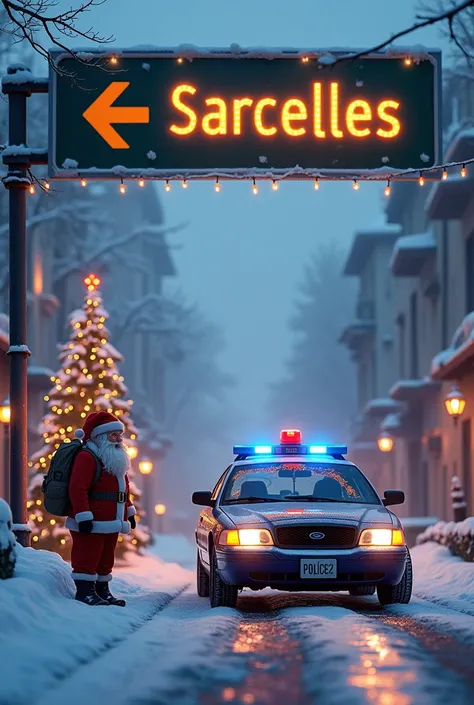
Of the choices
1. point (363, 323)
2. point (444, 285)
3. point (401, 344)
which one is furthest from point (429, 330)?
point (363, 323)

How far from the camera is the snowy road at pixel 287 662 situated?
686cm

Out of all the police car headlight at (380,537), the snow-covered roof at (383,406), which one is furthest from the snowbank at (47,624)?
the snow-covered roof at (383,406)

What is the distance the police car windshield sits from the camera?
45.9 ft

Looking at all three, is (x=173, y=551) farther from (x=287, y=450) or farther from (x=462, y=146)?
(x=287, y=450)

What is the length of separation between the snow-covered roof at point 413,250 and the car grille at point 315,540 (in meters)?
27.0

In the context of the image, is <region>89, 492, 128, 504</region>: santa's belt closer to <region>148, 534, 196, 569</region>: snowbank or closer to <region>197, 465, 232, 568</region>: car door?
<region>197, 465, 232, 568</region>: car door

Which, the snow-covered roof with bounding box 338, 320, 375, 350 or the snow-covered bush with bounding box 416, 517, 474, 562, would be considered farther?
the snow-covered roof with bounding box 338, 320, 375, 350

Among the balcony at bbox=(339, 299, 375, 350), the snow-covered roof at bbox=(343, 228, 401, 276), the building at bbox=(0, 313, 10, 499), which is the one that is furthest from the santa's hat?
the balcony at bbox=(339, 299, 375, 350)

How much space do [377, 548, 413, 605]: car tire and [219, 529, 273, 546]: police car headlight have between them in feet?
4.38

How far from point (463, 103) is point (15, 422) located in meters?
25.1

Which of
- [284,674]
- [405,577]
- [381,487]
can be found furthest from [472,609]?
[381,487]

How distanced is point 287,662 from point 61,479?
14.7ft

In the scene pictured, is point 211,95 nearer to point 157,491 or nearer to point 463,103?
point 463,103

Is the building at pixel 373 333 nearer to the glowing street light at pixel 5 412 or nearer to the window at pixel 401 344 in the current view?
the window at pixel 401 344
